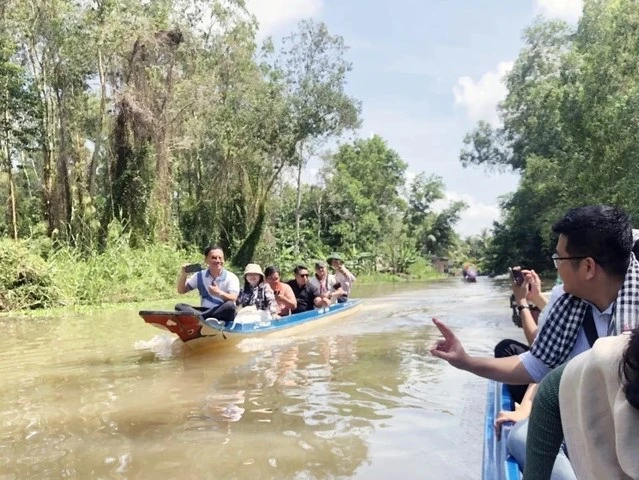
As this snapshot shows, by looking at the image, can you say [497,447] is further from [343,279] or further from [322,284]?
[343,279]

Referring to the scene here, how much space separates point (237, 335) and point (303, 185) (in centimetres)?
2649

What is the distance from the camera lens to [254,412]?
5332 millimetres

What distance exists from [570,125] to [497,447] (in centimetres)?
1836

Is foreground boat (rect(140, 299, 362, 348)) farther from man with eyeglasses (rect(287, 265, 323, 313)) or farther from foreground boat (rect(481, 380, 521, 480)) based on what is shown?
foreground boat (rect(481, 380, 521, 480))

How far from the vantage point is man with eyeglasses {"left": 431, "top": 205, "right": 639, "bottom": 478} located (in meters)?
1.97

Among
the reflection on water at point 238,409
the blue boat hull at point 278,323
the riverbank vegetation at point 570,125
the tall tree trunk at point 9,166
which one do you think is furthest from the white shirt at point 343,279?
the tall tree trunk at point 9,166

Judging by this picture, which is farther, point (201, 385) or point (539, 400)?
point (201, 385)

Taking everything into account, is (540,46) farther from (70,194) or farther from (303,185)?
(70,194)

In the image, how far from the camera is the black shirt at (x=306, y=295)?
10.8 m

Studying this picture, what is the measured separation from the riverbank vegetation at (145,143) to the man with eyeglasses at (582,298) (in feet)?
41.9

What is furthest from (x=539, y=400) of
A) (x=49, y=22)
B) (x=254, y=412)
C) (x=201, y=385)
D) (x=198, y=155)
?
(x=198, y=155)

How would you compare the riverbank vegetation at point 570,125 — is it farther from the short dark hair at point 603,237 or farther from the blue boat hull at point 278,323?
the short dark hair at point 603,237

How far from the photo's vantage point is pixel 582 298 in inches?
82.8

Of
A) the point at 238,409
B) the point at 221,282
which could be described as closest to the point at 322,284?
the point at 221,282
